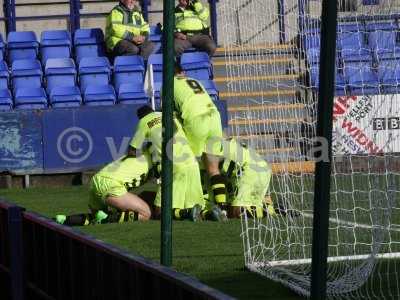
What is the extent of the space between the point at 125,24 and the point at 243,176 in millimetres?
7892

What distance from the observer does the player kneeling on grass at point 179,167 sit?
1305 centimetres

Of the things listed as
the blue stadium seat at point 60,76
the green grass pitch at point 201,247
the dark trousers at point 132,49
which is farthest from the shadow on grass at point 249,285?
the dark trousers at point 132,49

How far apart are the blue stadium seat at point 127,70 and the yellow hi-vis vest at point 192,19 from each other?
3.15ft

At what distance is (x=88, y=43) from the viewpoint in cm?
2138

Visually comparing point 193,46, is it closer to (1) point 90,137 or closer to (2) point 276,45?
(1) point 90,137

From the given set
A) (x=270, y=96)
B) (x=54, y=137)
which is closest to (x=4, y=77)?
(x=54, y=137)

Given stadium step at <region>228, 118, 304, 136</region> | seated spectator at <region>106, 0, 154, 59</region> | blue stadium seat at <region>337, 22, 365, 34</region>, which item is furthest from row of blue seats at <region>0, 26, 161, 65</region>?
blue stadium seat at <region>337, 22, 365, 34</region>

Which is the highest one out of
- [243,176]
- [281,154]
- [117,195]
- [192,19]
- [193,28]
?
[192,19]

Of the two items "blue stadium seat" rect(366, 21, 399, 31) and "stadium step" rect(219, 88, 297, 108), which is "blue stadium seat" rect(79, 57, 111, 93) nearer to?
"stadium step" rect(219, 88, 297, 108)

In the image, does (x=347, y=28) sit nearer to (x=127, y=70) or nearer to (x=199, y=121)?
(x=199, y=121)

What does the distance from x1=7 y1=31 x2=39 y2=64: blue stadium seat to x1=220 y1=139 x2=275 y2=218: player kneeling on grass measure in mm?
8470

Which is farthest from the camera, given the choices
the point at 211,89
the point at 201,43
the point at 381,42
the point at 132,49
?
the point at 201,43

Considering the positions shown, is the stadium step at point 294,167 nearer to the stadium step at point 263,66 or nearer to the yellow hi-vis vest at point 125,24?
the stadium step at point 263,66

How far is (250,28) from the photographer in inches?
497
